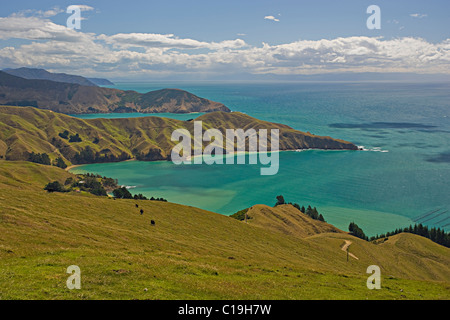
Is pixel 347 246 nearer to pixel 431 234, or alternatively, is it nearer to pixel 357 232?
pixel 357 232

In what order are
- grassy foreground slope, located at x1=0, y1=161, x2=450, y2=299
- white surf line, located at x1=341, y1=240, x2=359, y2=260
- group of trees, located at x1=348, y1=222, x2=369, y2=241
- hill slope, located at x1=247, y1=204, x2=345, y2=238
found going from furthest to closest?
group of trees, located at x1=348, y1=222, x2=369, y2=241, hill slope, located at x1=247, y1=204, x2=345, y2=238, white surf line, located at x1=341, y1=240, x2=359, y2=260, grassy foreground slope, located at x1=0, y1=161, x2=450, y2=299

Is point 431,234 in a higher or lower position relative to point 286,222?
lower

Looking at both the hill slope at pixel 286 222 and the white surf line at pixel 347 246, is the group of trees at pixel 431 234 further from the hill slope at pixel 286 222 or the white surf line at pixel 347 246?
the white surf line at pixel 347 246

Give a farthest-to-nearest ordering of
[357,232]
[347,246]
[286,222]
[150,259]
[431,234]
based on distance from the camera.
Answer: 1. [357,232]
2. [431,234]
3. [286,222]
4. [347,246]
5. [150,259]

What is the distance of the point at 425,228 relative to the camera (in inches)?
5910

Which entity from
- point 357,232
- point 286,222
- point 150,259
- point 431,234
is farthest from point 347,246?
point 150,259

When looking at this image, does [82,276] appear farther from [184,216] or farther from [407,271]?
[407,271]

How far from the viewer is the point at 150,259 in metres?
44.3

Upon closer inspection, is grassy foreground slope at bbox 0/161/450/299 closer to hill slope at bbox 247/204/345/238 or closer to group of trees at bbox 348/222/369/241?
hill slope at bbox 247/204/345/238

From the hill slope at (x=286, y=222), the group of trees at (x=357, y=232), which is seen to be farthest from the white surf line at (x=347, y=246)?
the group of trees at (x=357, y=232)

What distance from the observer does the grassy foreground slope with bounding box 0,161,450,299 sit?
3178 cm

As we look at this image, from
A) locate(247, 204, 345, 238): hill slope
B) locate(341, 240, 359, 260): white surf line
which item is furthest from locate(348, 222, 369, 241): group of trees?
locate(341, 240, 359, 260): white surf line
